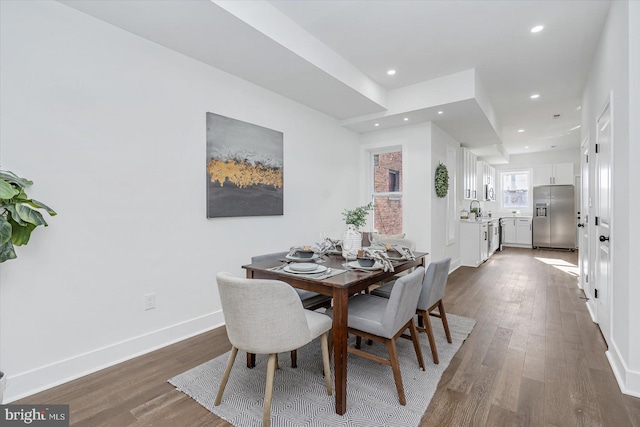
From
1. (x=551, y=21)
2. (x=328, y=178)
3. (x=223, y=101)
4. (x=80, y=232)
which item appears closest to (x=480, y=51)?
(x=551, y=21)

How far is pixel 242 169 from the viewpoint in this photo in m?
3.18

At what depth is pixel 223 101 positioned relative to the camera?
10.0ft

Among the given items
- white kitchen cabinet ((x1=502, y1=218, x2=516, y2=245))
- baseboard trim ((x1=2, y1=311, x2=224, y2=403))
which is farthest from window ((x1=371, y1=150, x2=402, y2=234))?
white kitchen cabinet ((x1=502, y1=218, x2=516, y2=245))

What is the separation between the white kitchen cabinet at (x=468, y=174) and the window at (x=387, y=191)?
2069 mm

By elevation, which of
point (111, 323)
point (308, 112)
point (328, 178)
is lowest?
point (111, 323)

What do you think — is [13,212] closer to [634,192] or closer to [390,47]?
[390,47]

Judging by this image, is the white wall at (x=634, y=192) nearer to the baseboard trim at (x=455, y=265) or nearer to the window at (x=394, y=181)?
the window at (x=394, y=181)

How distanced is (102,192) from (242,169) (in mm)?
1270

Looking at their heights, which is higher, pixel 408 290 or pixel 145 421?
pixel 408 290

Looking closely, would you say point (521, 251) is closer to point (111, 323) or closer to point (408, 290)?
point (408, 290)

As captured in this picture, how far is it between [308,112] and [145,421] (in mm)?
3612

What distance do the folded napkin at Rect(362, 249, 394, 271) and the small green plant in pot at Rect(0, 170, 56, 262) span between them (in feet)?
6.48

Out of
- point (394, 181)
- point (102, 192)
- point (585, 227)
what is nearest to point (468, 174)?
point (394, 181)

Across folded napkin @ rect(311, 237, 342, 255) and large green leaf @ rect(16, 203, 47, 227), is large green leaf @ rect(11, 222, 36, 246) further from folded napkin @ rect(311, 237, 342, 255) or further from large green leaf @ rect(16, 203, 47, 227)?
folded napkin @ rect(311, 237, 342, 255)
